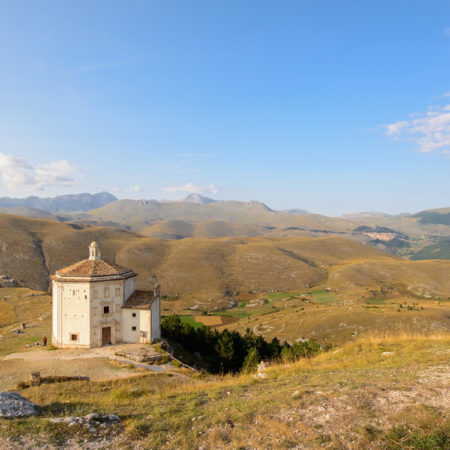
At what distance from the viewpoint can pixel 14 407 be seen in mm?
9945

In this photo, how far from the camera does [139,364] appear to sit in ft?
94.1

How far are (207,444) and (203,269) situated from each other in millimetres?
119101

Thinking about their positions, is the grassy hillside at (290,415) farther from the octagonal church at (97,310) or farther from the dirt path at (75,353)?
the octagonal church at (97,310)

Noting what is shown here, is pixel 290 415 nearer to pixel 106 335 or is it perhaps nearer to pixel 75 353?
pixel 75 353

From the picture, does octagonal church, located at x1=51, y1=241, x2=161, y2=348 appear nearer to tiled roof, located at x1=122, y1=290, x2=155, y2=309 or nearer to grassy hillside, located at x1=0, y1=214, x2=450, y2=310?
tiled roof, located at x1=122, y1=290, x2=155, y2=309

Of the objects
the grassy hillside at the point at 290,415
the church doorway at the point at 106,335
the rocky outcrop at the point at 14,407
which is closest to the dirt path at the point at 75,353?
the church doorway at the point at 106,335

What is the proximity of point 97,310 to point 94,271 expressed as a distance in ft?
13.7

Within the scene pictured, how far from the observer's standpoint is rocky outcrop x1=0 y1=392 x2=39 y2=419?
9625mm

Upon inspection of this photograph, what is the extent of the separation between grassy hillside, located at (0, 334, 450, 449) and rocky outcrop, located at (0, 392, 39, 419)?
49cm

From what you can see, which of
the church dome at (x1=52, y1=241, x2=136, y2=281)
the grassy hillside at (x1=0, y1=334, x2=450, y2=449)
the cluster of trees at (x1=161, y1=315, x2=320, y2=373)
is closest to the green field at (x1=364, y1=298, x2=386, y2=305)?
→ the cluster of trees at (x1=161, y1=315, x2=320, y2=373)

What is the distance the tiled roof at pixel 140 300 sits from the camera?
114 ft

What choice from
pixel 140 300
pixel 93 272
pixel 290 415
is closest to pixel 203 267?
pixel 140 300

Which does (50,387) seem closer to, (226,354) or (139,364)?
(139,364)

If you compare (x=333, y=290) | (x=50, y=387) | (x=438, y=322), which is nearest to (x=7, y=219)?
(x=333, y=290)
